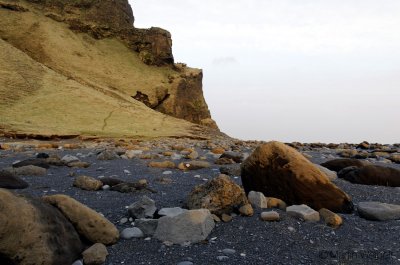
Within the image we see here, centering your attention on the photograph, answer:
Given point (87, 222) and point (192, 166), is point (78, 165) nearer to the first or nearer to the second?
point (192, 166)

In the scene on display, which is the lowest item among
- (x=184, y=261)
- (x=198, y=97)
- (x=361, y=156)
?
(x=184, y=261)

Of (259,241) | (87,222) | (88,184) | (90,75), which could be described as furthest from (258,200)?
(90,75)

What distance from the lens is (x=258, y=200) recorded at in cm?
429

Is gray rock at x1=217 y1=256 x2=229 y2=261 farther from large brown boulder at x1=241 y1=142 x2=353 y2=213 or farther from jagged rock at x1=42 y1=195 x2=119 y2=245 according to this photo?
large brown boulder at x1=241 y1=142 x2=353 y2=213

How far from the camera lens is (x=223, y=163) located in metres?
7.84

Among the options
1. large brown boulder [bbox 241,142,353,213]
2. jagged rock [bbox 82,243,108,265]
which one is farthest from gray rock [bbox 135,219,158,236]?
large brown boulder [bbox 241,142,353,213]

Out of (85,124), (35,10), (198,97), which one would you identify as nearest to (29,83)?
(85,124)

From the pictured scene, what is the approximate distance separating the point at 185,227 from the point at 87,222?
82 cm

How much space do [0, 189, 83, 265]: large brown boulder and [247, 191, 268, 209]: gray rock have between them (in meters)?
2.00

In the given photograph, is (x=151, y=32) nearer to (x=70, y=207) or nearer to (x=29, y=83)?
(x=29, y=83)

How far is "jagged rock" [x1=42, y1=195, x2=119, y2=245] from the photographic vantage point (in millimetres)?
3199

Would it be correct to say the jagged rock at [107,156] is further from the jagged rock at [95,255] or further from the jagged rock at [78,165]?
the jagged rock at [95,255]

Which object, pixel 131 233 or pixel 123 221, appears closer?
pixel 131 233

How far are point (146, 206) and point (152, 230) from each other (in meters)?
0.46
